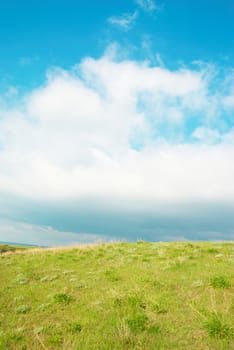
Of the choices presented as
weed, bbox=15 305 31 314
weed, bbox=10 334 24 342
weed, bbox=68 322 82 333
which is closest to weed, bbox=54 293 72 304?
weed, bbox=15 305 31 314

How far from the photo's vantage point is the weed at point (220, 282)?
37.1ft

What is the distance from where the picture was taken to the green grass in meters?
8.25

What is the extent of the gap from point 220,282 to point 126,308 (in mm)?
Answer: 4351

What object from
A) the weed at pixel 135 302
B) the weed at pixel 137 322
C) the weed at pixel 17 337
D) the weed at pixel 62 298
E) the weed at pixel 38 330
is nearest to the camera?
the weed at pixel 137 322

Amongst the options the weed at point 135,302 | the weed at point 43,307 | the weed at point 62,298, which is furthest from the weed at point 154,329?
the weed at point 43,307

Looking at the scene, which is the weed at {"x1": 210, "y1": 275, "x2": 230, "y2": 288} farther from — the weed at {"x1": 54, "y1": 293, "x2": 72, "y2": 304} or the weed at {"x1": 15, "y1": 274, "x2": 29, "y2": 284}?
the weed at {"x1": 15, "y1": 274, "x2": 29, "y2": 284}

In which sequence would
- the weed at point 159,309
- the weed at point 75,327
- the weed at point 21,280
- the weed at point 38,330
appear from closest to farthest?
1. the weed at point 75,327
2. the weed at point 38,330
3. the weed at point 159,309
4. the weed at point 21,280

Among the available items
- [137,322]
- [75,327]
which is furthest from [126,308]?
[75,327]

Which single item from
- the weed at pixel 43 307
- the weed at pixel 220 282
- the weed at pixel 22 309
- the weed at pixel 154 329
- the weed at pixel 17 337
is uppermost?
the weed at pixel 220 282

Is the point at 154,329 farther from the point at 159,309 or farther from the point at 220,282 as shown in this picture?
the point at 220,282

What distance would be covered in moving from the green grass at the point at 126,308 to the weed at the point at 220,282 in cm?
4

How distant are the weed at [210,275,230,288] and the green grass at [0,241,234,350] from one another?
0.13 ft

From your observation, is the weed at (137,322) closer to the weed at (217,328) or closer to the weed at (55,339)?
the weed at (217,328)

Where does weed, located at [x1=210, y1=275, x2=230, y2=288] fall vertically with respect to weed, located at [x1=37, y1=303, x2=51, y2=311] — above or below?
above
